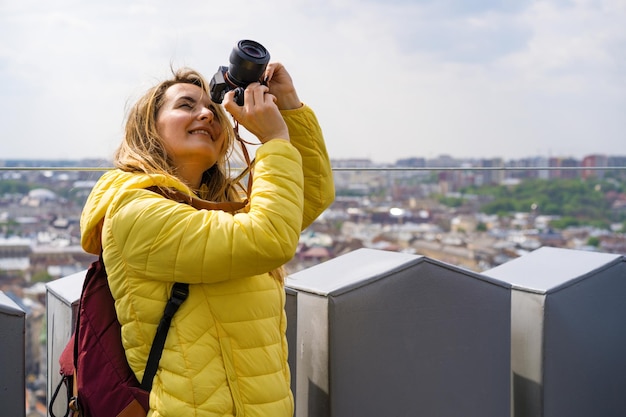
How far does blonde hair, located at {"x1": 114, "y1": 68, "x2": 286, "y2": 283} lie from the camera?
1627 millimetres

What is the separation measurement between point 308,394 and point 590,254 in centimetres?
127

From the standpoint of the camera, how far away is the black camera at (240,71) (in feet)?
5.41

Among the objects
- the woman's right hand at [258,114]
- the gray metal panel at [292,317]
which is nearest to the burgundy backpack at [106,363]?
the woman's right hand at [258,114]

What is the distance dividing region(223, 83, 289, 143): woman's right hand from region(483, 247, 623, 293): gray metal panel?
1149 mm

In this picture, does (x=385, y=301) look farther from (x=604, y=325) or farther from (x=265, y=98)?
(x=604, y=325)

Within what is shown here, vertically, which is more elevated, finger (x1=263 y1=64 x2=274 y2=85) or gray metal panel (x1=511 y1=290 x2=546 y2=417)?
finger (x1=263 y1=64 x2=274 y2=85)

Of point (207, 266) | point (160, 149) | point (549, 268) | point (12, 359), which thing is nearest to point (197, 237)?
point (207, 266)

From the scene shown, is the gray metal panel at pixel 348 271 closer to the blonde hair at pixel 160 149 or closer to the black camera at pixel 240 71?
the blonde hair at pixel 160 149

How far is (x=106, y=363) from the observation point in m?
1.48

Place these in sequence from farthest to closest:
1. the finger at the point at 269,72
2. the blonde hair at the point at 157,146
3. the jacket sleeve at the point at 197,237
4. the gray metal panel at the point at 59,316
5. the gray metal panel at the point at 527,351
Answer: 1. the gray metal panel at the point at 527,351
2. the gray metal panel at the point at 59,316
3. the finger at the point at 269,72
4. the blonde hair at the point at 157,146
5. the jacket sleeve at the point at 197,237

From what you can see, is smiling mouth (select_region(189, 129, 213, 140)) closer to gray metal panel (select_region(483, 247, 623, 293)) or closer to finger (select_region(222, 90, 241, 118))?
finger (select_region(222, 90, 241, 118))

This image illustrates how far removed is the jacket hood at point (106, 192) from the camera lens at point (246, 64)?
0.26 metres

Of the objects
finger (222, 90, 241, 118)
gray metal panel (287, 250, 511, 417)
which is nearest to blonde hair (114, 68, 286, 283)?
finger (222, 90, 241, 118)

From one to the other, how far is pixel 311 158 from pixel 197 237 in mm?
478
